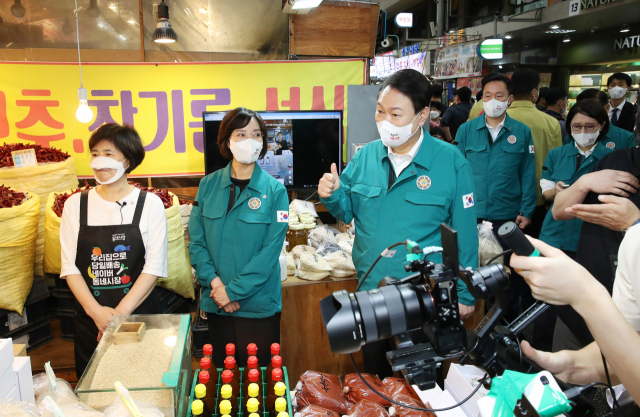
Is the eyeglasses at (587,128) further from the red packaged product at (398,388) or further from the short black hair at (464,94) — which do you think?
the short black hair at (464,94)

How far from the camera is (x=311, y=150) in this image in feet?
12.1

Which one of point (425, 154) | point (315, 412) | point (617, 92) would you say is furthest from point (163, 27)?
point (617, 92)

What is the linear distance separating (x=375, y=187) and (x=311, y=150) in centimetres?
165

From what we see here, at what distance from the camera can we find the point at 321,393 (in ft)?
5.51

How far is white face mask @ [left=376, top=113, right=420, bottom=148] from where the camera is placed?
2.02 m

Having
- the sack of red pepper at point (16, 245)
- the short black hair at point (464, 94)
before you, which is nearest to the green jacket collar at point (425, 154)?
the sack of red pepper at point (16, 245)

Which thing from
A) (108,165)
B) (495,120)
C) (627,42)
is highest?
(627,42)

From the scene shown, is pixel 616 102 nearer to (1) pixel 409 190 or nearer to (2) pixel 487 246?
(2) pixel 487 246

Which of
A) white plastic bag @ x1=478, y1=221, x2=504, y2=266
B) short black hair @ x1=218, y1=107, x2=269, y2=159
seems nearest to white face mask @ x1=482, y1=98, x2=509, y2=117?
white plastic bag @ x1=478, y1=221, x2=504, y2=266

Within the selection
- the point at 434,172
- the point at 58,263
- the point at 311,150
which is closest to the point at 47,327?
the point at 58,263

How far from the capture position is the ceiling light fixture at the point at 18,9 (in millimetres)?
3875

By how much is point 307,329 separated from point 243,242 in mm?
791

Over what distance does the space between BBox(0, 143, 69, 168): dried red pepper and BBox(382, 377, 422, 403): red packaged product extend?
2931mm

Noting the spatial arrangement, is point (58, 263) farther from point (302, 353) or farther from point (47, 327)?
point (302, 353)
